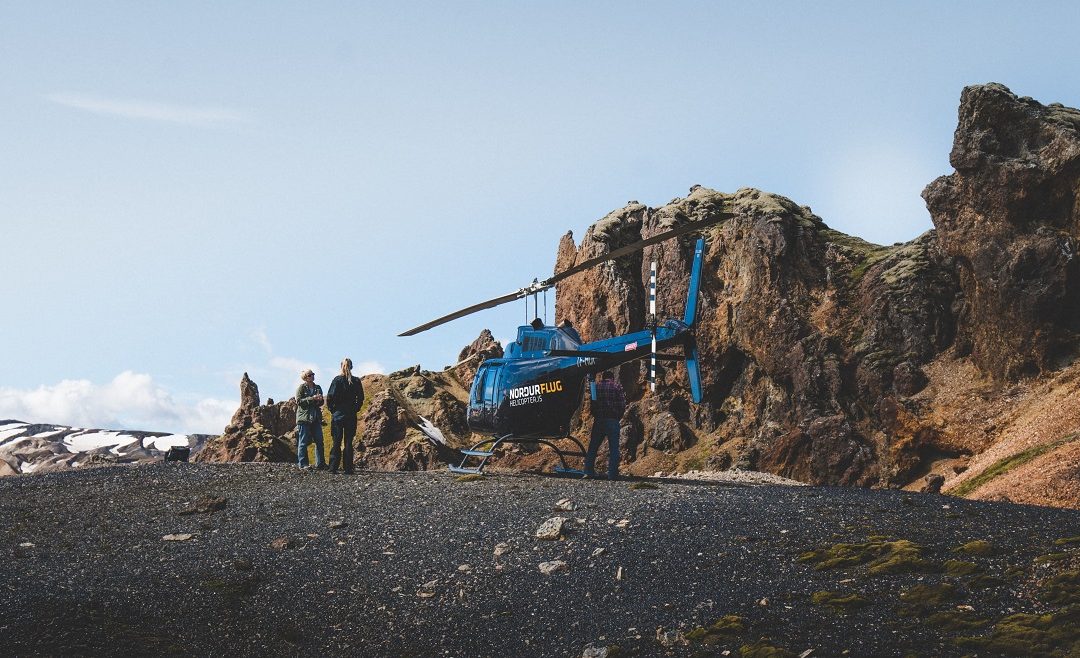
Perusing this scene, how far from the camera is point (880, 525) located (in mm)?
14141

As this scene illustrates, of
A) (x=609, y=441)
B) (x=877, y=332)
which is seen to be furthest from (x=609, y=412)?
(x=877, y=332)

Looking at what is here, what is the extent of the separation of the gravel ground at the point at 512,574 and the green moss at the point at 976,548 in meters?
0.05

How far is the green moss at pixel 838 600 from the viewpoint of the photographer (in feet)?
35.9

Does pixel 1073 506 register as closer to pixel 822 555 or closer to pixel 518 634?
pixel 822 555

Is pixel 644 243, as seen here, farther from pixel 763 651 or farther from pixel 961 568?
pixel 763 651

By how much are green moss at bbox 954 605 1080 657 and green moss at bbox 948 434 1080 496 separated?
49.3ft

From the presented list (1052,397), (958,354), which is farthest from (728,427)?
(1052,397)

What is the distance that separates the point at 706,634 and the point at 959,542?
467 cm

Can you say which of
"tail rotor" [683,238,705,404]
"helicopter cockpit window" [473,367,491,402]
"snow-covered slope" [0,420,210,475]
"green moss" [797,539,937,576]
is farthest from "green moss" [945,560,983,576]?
"snow-covered slope" [0,420,210,475]

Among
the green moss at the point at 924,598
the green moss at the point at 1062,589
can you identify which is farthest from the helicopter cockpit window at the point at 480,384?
the green moss at the point at 1062,589

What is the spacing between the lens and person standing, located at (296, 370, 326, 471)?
23.5 meters

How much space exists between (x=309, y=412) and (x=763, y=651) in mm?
16444

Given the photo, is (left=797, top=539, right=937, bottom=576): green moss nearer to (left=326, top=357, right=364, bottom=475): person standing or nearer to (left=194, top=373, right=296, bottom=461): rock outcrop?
(left=326, top=357, right=364, bottom=475): person standing

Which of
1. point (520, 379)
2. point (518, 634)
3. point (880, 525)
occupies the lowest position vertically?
point (518, 634)
